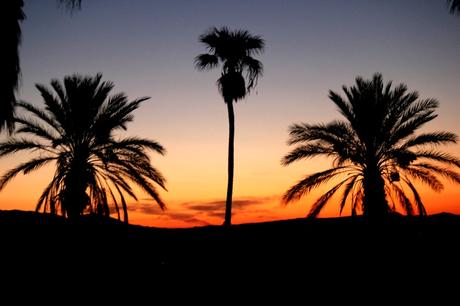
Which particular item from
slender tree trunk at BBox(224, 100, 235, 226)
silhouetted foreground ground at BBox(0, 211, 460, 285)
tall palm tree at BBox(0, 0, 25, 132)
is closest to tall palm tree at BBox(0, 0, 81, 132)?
tall palm tree at BBox(0, 0, 25, 132)

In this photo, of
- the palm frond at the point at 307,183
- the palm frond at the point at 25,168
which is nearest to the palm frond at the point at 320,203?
the palm frond at the point at 307,183

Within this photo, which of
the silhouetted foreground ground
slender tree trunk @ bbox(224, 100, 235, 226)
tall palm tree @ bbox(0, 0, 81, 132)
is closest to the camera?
tall palm tree @ bbox(0, 0, 81, 132)

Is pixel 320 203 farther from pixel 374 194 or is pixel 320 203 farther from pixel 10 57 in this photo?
pixel 10 57

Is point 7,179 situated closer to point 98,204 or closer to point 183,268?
point 98,204

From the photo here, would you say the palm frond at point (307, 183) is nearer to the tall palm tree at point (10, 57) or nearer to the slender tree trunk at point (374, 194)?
the slender tree trunk at point (374, 194)

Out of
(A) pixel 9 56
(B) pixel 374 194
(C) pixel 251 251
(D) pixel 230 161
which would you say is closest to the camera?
(A) pixel 9 56

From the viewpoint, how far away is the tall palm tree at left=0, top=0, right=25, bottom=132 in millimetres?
5797

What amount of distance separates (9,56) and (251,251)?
8.33 m

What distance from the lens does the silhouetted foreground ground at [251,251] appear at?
30.7 ft

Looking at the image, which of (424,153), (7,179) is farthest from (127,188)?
(424,153)

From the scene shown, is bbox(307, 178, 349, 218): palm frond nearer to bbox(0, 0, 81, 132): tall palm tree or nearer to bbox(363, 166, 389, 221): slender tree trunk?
bbox(363, 166, 389, 221): slender tree trunk

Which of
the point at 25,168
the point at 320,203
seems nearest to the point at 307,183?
the point at 320,203

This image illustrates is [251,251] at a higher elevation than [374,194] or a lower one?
lower

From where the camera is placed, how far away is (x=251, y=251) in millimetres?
11766
